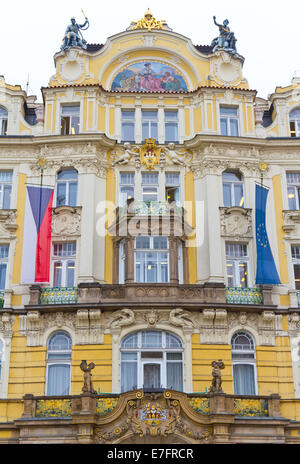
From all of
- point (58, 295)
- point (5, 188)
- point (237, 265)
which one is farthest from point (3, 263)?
point (237, 265)

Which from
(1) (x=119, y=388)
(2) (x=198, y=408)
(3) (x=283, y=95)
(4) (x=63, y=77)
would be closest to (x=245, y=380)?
(2) (x=198, y=408)

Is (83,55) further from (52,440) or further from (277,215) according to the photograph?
(52,440)

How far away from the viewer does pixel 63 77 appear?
34906mm

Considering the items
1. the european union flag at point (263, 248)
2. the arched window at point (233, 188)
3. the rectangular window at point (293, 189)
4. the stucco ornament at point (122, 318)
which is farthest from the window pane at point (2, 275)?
the rectangular window at point (293, 189)

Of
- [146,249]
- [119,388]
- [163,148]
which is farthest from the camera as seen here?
[163,148]

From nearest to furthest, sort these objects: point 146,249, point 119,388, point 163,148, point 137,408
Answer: point 137,408 → point 119,388 → point 146,249 → point 163,148

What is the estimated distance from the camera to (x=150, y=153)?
109 ft

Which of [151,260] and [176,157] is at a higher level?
[176,157]

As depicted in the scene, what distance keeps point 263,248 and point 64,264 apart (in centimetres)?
917

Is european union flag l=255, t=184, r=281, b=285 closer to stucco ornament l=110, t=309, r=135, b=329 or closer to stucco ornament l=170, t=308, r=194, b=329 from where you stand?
stucco ornament l=170, t=308, r=194, b=329

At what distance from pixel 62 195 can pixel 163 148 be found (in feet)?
18.0

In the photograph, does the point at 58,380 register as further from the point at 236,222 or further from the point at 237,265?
the point at 236,222

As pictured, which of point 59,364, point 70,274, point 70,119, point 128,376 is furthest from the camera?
point 70,119

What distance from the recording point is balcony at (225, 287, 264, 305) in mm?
30203
